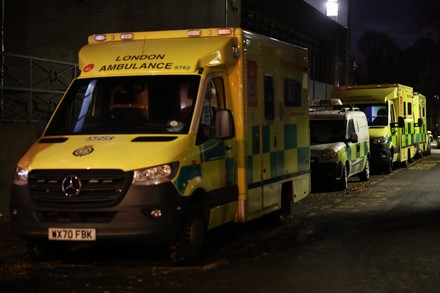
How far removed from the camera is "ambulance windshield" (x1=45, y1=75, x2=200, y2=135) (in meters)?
7.48

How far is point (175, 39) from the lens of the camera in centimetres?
827

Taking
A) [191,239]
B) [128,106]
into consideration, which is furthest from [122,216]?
[128,106]

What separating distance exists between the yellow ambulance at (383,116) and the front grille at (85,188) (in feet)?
48.2

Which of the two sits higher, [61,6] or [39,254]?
[61,6]

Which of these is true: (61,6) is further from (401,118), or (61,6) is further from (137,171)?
(401,118)

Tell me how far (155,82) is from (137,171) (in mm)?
1498

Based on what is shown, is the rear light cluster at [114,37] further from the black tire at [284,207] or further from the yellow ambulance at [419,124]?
the yellow ambulance at [419,124]

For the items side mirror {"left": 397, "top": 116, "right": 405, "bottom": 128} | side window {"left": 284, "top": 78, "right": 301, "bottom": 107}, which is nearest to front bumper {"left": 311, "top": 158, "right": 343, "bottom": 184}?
side window {"left": 284, "top": 78, "right": 301, "bottom": 107}

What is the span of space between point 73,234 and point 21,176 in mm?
882

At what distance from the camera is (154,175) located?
6.75 meters

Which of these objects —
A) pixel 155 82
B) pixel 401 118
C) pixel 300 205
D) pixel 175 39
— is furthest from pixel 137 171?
pixel 401 118

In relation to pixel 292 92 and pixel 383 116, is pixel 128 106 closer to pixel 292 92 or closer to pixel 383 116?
pixel 292 92

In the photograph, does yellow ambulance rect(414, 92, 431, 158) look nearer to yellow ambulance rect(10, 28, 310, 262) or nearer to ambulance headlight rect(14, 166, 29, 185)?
yellow ambulance rect(10, 28, 310, 262)

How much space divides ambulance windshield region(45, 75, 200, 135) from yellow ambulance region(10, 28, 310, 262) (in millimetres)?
13
